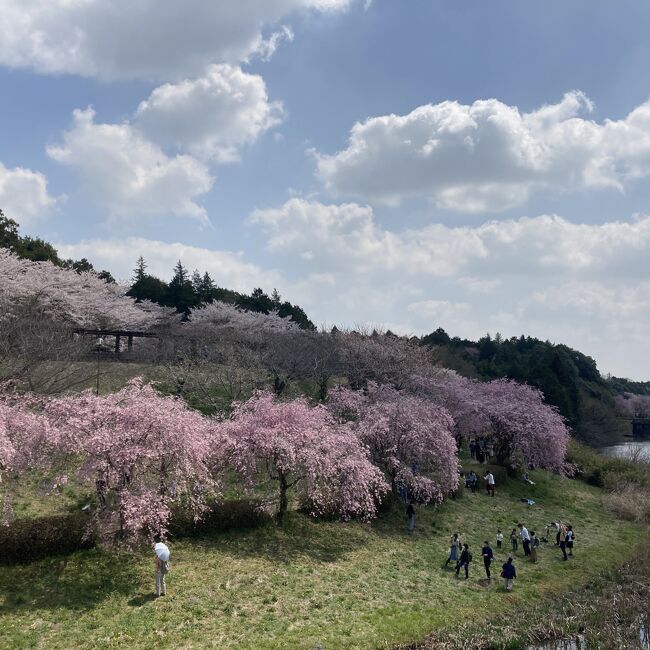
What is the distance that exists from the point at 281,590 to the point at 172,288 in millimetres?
57974

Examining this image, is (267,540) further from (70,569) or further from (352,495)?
(70,569)

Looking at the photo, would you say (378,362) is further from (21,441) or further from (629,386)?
(629,386)

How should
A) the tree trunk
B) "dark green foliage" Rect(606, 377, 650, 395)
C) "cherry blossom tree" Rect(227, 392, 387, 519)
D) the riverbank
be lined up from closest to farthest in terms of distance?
the riverbank, "cherry blossom tree" Rect(227, 392, 387, 519), the tree trunk, "dark green foliage" Rect(606, 377, 650, 395)

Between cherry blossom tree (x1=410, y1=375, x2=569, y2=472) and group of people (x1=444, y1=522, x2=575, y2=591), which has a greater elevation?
cherry blossom tree (x1=410, y1=375, x2=569, y2=472)

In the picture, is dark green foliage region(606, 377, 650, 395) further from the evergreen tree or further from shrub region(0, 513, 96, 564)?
shrub region(0, 513, 96, 564)

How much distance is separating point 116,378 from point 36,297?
9214 mm

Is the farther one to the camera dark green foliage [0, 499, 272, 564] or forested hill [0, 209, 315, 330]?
forested hill [0, 209, 315, 330]

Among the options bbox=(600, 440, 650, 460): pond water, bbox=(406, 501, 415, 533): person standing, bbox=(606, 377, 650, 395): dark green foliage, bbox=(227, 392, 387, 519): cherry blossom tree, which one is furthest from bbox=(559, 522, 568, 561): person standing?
bbox=(606, 377, 650, 395): dark green foliage

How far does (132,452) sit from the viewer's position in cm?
1784

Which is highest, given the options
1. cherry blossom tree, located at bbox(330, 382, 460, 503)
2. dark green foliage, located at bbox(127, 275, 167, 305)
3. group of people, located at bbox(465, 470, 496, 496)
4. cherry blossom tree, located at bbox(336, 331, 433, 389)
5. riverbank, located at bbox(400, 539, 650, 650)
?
dark green foliage, located at bbox(127, 275, 167, 305)

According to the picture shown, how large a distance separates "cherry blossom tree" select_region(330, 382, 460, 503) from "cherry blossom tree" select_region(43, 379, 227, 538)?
10.5 metres

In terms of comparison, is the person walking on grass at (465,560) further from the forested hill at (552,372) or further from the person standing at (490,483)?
the forested hill at (552,372)

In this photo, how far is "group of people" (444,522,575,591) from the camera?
19.9 metres

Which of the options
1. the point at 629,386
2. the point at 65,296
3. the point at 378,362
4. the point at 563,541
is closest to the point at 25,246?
the point at 65,296
